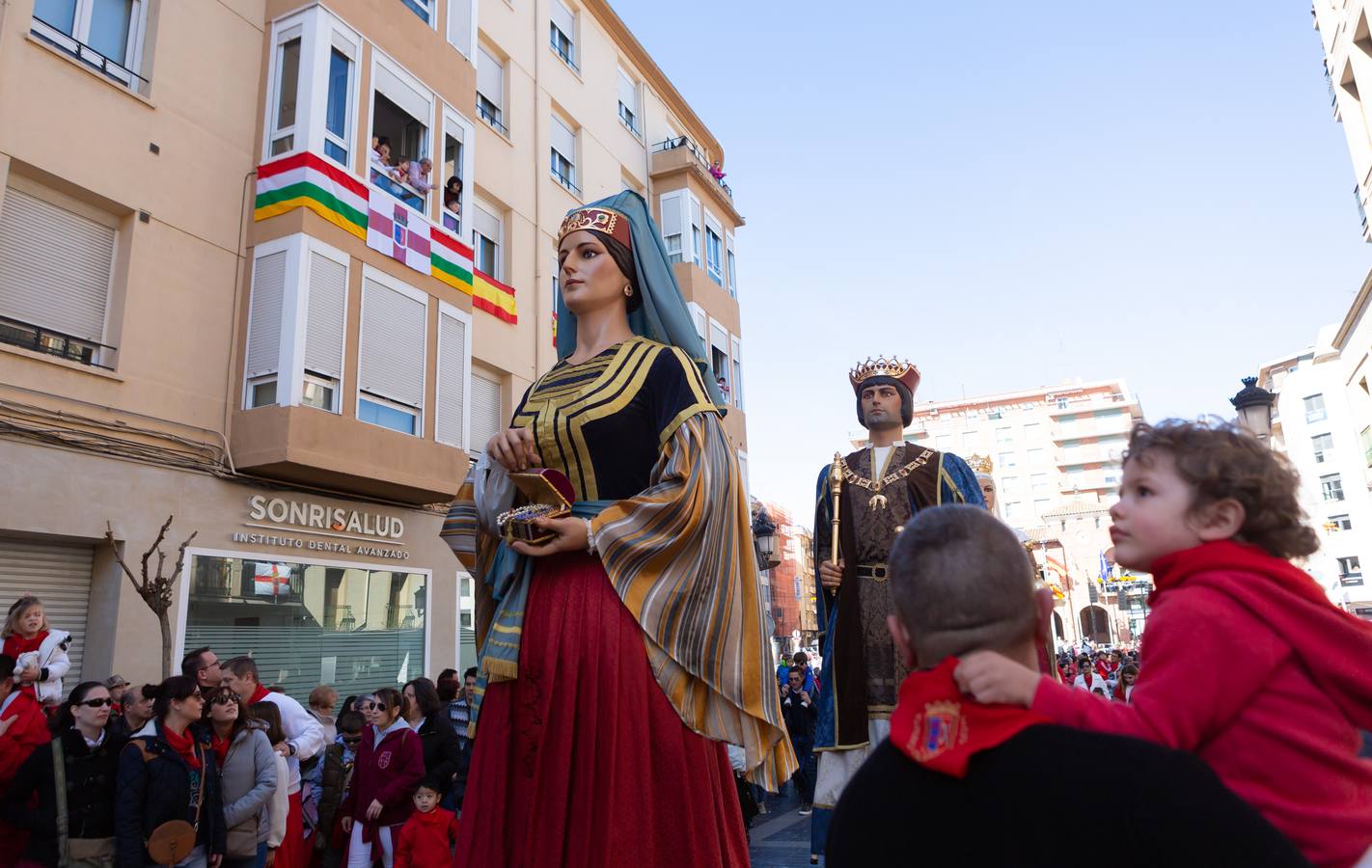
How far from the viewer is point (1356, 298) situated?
23.1 meters

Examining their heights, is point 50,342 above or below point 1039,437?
below

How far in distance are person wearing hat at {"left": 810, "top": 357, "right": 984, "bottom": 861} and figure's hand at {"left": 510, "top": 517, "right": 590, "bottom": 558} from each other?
6.22ft

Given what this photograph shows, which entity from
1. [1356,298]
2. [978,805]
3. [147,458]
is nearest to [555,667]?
[978,805]

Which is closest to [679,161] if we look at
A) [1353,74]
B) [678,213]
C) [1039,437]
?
[678,213]

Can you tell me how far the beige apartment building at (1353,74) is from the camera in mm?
20344

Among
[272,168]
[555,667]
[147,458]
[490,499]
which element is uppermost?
[272,168]

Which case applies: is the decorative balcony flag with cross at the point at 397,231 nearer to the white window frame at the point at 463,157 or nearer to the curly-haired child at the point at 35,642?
the white window frame at the point at 463,157

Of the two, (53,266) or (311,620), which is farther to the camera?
(311,620)

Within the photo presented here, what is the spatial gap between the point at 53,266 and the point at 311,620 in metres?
5.10

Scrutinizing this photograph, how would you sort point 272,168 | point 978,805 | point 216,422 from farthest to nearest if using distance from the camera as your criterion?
point 272,168
point 216,422
point 978,805

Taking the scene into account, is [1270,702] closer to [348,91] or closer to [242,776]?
[242,776]

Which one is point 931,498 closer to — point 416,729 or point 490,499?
point 490,499

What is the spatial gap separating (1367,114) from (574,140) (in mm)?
16836

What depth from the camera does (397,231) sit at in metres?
14.0
